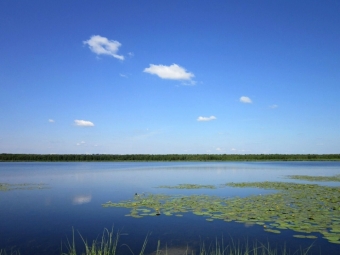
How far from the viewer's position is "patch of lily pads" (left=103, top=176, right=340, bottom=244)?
775 centimetres

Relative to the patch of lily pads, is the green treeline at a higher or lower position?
higher

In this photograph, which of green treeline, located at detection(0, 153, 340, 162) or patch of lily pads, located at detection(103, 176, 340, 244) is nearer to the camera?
patch of lily pads, located at detection(103, 176, 340, 244)

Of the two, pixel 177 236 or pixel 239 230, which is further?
pixel 239 230

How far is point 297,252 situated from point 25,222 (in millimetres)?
7779

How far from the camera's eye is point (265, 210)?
9883 millimetres

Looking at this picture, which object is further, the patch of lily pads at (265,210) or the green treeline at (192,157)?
the green treeline at (192,157)

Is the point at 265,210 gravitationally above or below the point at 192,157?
below

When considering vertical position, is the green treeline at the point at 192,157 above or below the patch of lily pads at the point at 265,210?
above

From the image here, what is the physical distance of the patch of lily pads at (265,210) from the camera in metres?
7.75

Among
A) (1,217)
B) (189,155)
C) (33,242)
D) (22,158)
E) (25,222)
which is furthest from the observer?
(189,155)

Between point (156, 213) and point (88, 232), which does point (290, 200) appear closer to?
point (156, 213)

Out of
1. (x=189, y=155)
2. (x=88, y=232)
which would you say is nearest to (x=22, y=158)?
(x=189, y=155)

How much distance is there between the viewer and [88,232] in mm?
7805

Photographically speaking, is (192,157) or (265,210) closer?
(265,210)
